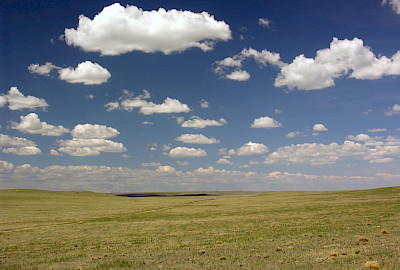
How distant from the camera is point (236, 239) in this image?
2816cm

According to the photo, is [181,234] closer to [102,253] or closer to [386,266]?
[102,253]

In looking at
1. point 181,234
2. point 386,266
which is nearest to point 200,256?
point 386,266

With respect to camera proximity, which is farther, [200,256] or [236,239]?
[236,239]

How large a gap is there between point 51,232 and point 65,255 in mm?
18348

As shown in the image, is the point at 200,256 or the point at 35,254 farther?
the point at 35,254

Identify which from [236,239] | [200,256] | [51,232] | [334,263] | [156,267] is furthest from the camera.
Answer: [51,232]

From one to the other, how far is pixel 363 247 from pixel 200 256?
10.3 meters

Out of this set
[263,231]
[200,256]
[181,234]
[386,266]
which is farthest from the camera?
[181,234]

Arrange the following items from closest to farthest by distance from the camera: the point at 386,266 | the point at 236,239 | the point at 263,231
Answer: the point at 386,266
the point at 236,239
the point at 263,231

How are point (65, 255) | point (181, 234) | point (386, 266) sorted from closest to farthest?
point (386, 266), point (65, 255), point (181, 234)

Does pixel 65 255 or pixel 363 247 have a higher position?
pixel 363 247

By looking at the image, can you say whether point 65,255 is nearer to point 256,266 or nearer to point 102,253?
point 102,253

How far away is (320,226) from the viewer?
32.0m

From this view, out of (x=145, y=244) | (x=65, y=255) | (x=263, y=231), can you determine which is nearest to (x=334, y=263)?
(x=263, y=231)
